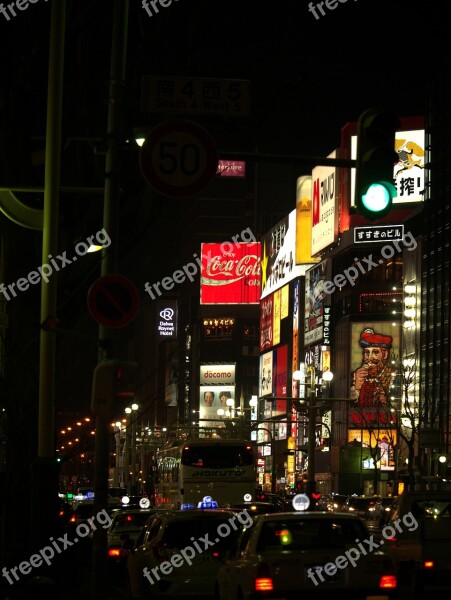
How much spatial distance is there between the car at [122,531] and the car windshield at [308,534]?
11604 millimetres

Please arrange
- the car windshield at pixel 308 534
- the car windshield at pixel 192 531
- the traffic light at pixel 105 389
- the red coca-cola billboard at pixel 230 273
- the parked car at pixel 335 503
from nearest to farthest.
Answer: the traffic light at pixel 105 389 → the car windshield at pixel 308 534 → the car windshield at pixel 192 531 → the parked car at pixel 335 503 → the red coca-cola billboard at pixel 230 273

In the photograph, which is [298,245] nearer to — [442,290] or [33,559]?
[442,290]

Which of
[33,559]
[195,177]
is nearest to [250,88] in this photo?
[195,177]

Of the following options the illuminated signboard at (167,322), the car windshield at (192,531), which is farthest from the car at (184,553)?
the illuminated signboard at (167,322)

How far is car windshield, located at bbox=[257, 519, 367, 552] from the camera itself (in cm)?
1422

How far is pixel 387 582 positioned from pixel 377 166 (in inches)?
201

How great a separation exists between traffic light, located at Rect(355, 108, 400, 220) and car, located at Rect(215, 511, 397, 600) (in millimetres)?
4349

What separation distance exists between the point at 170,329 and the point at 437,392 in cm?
10610

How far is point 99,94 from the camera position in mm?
18047

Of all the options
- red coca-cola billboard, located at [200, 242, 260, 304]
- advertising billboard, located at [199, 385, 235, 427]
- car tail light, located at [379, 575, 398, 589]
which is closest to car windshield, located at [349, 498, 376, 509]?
car tail light, located at [379, 575, 398, 589]

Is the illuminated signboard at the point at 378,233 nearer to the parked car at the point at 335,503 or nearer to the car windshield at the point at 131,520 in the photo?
the parked car at the point at 335,503

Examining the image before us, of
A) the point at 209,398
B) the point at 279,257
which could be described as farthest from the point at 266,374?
the point at 209,398

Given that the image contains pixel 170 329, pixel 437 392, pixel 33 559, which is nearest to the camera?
pixel 33 559

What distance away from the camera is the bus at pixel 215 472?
38.8 meters
